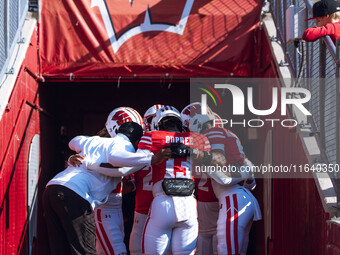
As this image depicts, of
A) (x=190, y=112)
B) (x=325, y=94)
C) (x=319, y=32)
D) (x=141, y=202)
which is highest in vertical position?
(x=319, y=32)

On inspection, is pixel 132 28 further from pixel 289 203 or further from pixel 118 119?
pixel 289 203

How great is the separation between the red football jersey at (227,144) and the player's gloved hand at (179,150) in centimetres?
48

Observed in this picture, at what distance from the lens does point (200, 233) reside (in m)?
7.27

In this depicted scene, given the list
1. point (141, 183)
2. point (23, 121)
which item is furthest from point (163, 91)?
point (141, 183)

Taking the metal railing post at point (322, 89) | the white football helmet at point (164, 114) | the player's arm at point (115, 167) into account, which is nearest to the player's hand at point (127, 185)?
the white football helmet at point (164, 114)

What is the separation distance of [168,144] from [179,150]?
9.8 inches

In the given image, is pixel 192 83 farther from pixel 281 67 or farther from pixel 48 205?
pixel 48 205

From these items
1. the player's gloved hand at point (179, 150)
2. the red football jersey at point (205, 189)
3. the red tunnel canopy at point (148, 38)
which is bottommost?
the red football jersey at point (205, 189)

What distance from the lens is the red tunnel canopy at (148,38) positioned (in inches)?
364

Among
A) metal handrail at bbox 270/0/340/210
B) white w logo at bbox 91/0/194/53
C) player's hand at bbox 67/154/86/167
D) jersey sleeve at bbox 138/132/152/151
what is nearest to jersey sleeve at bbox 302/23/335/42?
metal handrail at bbox 270/0/340/210

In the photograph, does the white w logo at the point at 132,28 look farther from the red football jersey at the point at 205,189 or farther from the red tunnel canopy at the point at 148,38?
the red football jersey at the point at 205,189

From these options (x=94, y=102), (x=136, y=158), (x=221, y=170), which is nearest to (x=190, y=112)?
(x=221, y=170)

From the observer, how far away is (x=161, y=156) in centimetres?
611

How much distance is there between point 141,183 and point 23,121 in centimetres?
226
